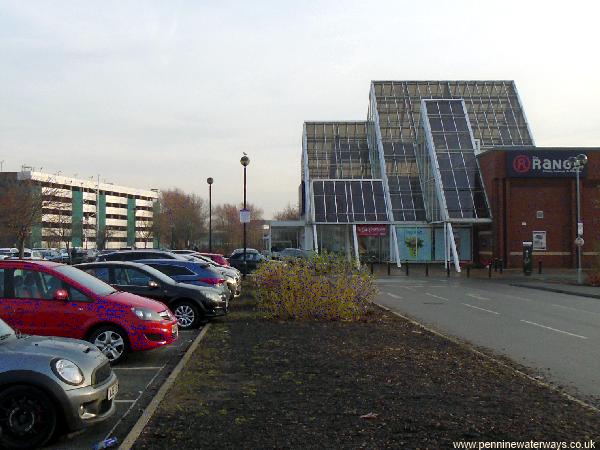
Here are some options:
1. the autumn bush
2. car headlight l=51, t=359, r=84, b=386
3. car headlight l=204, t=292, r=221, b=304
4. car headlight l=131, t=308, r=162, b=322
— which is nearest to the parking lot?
car headlight l=51, t=359, r=84, b=386

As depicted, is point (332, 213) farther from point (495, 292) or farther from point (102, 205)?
point (102, 205)

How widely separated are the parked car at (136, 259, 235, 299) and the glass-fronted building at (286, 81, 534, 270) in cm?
2951

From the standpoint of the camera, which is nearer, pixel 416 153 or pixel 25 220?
pixel 25 220

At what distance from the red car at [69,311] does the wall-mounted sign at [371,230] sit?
4153 cm

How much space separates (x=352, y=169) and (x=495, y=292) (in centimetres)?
3873

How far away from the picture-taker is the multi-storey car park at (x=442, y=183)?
4288cm

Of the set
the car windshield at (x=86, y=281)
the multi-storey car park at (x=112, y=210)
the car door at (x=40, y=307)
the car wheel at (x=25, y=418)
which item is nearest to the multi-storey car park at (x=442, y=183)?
the car windshield at (x=86, y=281)

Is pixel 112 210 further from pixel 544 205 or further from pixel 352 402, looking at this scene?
pixel 352 402

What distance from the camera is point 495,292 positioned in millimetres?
24969

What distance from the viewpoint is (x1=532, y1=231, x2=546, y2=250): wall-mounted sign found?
1684 inches

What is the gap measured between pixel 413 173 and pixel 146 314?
46895 mm

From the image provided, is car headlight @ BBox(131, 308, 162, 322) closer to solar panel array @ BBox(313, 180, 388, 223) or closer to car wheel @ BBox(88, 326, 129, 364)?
car wheel @ BBox(88, 326, 129, 364)

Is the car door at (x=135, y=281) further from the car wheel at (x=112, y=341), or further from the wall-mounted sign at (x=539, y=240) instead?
the wall-mounted sign at (x=539, y=240)

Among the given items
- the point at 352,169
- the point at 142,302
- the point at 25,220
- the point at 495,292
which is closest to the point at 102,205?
the point at 352,169
